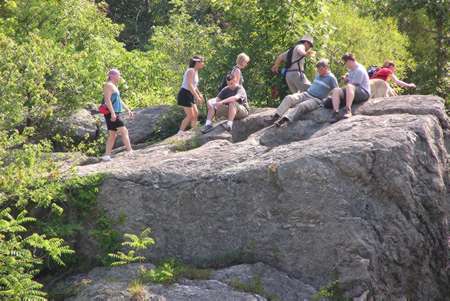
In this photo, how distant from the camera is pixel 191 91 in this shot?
52.5ft

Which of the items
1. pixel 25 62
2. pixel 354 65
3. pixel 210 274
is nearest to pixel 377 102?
pixel 354 65

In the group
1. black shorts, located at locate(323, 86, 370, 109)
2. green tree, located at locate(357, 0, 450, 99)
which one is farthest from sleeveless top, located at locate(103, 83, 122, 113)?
green tree, located at locate(357, 0, 450, 99)

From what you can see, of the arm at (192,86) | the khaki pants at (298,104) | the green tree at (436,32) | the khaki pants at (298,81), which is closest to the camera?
the khaki pants at (298,104)

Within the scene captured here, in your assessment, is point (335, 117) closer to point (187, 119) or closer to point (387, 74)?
point (387, 74)

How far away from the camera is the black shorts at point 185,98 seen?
1609 centimetres

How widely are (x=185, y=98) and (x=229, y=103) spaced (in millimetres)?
1163

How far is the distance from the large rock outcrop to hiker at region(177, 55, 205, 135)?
1797 millimetres

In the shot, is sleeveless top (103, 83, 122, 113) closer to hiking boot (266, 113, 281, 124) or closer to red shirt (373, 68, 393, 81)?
hiking boot (266, 113, 281, 124)

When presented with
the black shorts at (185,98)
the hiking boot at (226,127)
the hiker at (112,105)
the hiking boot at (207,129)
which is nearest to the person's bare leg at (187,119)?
the black shorts at (185,98)

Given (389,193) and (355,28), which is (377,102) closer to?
(389,193)

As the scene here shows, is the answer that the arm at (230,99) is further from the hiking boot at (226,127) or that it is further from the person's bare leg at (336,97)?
the person's bare leg at (336,97)

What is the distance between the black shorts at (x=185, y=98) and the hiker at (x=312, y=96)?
198cm

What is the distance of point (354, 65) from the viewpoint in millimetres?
14594

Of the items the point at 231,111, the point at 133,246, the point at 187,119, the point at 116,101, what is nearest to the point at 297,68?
the point at 231,111
